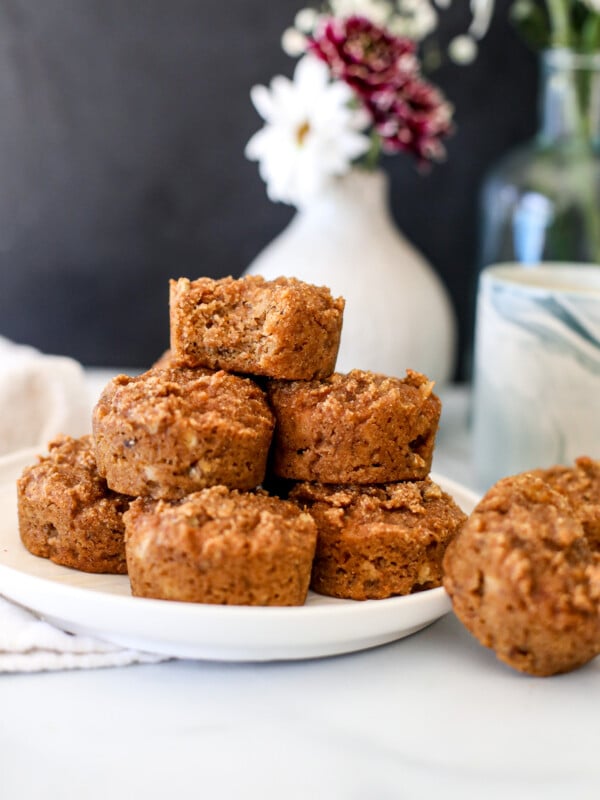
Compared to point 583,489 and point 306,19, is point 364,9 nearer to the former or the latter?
point 306,19

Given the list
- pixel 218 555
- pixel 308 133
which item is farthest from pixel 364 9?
pixel 218 555

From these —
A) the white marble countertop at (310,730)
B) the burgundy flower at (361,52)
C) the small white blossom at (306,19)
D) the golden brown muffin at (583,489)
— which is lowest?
the white marble countertop at (310,730)

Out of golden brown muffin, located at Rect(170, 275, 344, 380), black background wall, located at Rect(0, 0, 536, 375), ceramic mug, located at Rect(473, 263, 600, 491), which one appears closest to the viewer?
golden brown muffin, located at Rect(170, 275, 344, 380)

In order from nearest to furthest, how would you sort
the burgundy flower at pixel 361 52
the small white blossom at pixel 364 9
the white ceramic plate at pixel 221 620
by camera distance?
1. the white ceramic plate at pixel 221 620
2. the burgundy flower at pixel 361 52
3. the small white blossom at pixel 364 9

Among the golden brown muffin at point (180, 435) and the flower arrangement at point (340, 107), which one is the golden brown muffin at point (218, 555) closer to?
the golden brown muffin at point (180, 435)

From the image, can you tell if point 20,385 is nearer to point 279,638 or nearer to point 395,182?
point 279,638

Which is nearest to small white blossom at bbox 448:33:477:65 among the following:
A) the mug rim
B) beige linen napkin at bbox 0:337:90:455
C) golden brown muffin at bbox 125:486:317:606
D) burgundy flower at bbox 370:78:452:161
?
burgundy flower at bbox 370:78:452:161

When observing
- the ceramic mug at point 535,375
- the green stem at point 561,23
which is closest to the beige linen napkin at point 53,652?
the ceramic mug at point 535,375

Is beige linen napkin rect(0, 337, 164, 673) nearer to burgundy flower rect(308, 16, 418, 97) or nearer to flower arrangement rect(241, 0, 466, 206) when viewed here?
flower arrangement rect(241, 0, 466, 206)
